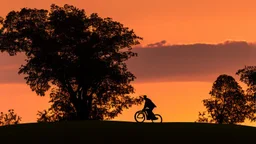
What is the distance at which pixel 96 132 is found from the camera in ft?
123

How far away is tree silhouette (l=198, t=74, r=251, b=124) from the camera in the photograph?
8438cm

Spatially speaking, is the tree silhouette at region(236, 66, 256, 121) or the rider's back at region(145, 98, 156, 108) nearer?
the rider's back at region(145, 98, 156, 108)

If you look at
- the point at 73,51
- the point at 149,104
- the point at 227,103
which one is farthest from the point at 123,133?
the point at 227,103

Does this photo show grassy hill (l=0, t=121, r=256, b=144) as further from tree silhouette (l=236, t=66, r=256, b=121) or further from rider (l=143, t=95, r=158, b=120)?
tree silhouette (l=236, t=66, r=256, b=121)

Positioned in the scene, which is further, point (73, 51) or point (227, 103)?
point (227, 103)

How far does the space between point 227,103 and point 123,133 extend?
51.9 meters

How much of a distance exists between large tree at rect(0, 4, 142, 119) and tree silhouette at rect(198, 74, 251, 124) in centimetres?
2132

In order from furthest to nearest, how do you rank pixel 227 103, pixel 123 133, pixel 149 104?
pixel 227 103 < pixel 149 104 < pixel 123 133

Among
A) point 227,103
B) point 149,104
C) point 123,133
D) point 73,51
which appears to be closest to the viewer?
point 123,133

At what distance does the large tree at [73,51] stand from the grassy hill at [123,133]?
21.2m

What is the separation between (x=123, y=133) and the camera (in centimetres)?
3672

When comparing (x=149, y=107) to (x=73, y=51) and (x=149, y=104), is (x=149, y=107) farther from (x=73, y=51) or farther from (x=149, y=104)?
(x=73, y=51)

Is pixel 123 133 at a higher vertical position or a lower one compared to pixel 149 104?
lower

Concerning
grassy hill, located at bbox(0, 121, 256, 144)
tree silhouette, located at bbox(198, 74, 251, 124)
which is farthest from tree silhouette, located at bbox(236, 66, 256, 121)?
grassy hill, located at bbox(0, 121, 256, 144)
